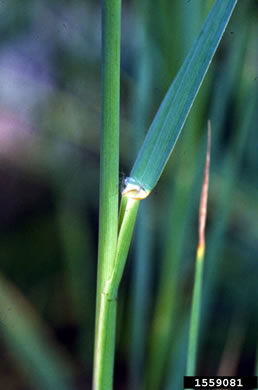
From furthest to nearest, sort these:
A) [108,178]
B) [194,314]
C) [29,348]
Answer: [29,348] < [194,314] < [108,178]

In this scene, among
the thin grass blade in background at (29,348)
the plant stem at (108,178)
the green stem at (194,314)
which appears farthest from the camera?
the thin grass blade in background at (29,348)

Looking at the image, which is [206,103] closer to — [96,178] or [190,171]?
[190,171]

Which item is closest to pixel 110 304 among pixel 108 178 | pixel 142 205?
pixel 108 178

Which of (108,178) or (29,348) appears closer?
(108,178)

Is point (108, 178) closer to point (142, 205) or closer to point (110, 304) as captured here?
point (110, 304)

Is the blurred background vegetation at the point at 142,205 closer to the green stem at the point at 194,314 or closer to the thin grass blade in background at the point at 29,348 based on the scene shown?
the thin grass blade in background at the point at 29,348

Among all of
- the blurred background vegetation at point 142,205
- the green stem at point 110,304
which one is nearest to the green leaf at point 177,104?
the green stem at point 110,304
